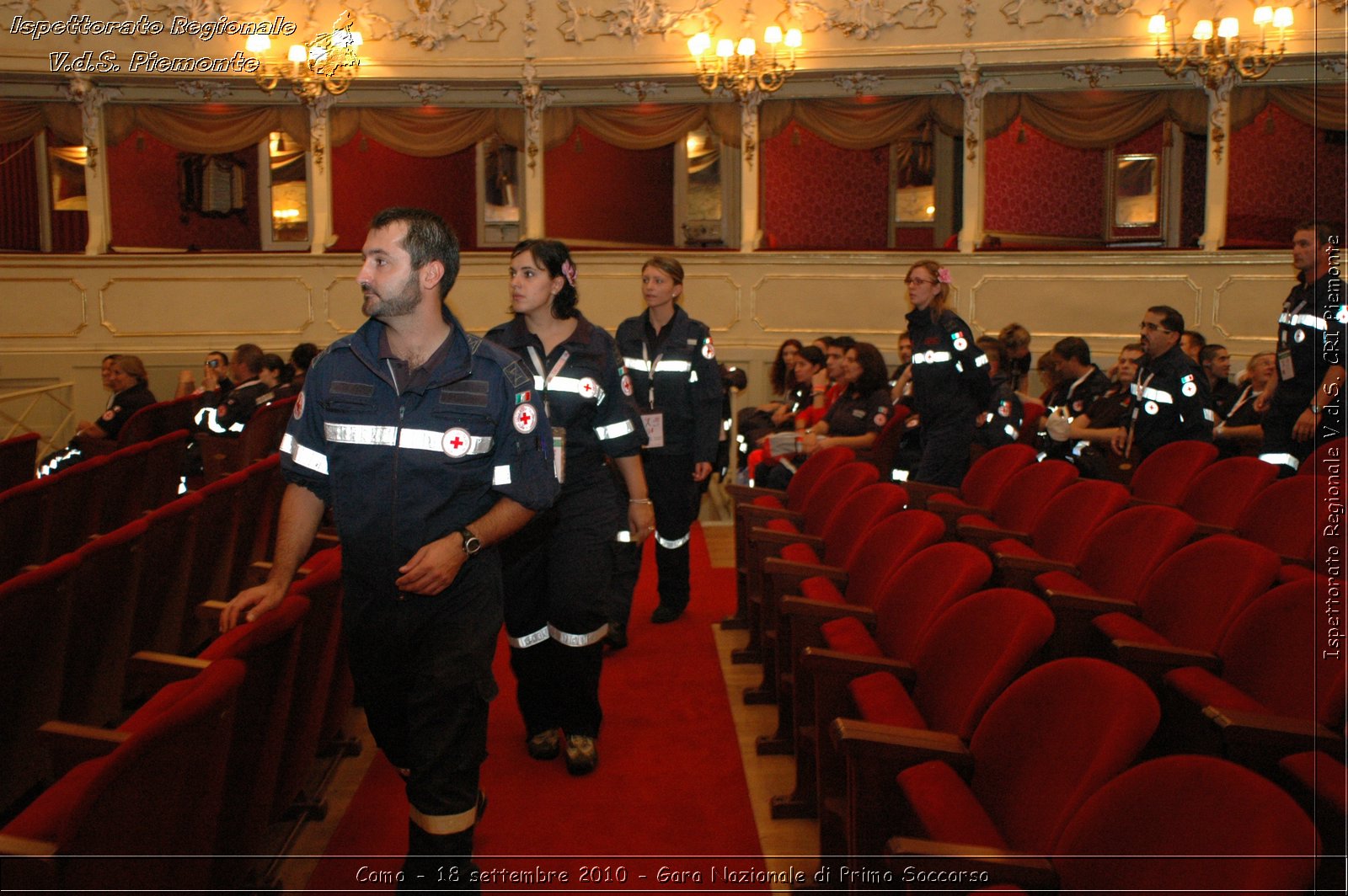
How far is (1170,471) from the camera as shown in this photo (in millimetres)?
4645

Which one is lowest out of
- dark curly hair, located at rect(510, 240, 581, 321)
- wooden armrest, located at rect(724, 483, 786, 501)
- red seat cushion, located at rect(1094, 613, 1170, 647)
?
red seat cushion, located at rect(1094, 613, 1170, 647)

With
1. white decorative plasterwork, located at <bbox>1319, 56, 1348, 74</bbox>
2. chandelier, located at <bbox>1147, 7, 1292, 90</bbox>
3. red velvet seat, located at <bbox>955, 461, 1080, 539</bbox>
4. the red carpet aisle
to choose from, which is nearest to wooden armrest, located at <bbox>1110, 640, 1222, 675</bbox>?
the red carpet aisle

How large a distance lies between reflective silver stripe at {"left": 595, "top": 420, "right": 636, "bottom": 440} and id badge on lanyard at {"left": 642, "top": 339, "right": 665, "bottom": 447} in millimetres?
1002

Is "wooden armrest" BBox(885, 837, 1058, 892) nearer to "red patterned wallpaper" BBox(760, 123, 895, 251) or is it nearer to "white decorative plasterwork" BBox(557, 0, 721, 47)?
"white decorative plasterwork" BBox(557, 0, 721, 47)

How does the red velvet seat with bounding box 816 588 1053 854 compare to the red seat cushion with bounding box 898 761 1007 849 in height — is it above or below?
above

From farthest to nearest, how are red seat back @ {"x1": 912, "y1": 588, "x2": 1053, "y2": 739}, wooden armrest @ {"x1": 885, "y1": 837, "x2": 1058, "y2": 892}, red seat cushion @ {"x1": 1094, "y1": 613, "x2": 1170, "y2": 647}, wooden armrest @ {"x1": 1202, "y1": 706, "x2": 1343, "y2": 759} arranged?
1. red seat cushion @ {"x1": 1094, "y1": 613, "x2": 1170, "y2": 647}
2. red seat back @ {"x1": 912, "y1": 588, "x2": 1053, "y2": 739}
3. wooden armrest @ {"x1": 1202, "y1": 706, "x2": 1343, "y2": 759}
4. wooden armrest @ {"x1": 885, "y1": 837, "x2": 1058, "y2": 892}

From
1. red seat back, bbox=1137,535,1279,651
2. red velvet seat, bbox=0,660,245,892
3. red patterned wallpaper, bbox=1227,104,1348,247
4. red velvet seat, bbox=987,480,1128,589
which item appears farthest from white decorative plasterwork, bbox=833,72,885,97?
red velvet seat, bbox=0,660,245,892

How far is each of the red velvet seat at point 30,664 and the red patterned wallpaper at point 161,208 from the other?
10.3m

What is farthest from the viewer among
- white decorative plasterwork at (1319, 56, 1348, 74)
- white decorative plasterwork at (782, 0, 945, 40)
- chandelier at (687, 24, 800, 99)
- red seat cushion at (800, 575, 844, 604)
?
white decorative plasterwork at (782, 0, 945, 40)

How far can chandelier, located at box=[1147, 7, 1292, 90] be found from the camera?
29.6 ft

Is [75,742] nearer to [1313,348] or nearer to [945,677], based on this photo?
[945,677]

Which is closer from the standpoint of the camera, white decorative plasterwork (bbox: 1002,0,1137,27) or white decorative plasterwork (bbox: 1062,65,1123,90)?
white decorative plasterwork (bbox: 1002,0,1137,27)

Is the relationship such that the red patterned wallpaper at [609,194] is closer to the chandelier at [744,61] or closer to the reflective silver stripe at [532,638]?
the chandelier at [744,61]

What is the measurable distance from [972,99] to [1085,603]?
328 inches
